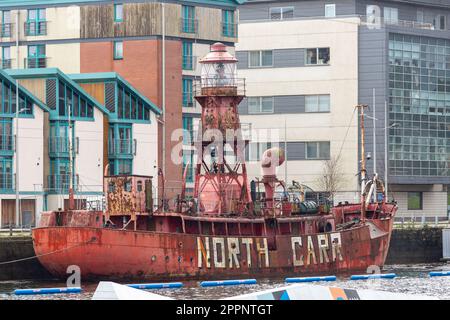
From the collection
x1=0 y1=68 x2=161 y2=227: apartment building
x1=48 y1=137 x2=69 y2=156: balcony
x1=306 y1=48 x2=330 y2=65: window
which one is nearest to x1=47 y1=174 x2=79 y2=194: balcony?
→ x1=0 y1=68 x2=161 y2=227: apartment building

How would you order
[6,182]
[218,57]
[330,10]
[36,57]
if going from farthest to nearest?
[330,10], [36,57], [6,182], [218,57]

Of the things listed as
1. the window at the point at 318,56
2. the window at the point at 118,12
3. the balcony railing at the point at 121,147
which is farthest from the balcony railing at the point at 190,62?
the window at the point at 318,56

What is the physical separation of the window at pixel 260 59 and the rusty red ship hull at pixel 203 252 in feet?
152

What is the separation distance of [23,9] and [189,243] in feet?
153

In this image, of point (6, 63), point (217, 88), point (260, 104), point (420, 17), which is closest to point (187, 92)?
point (6, 63)

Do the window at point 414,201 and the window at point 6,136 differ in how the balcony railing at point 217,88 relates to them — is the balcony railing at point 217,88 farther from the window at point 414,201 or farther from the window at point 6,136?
the window at point 414,201

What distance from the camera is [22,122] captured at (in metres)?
95.5

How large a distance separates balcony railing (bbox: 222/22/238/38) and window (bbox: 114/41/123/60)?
980 cm

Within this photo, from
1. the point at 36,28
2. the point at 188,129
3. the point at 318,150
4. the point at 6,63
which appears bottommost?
the point at 318,150

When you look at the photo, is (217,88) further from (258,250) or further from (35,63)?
(35,63)

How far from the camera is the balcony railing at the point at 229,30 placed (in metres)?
116

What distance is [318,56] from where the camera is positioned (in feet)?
420

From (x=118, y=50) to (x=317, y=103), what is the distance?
79.5ft
